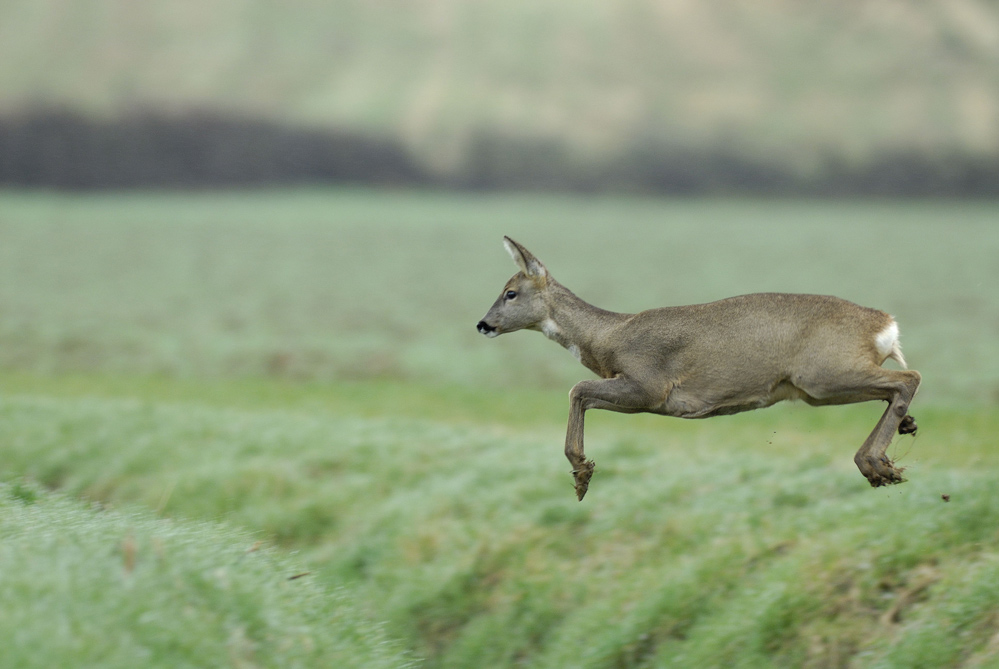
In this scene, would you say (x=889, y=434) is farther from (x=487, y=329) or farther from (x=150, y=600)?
(x=150, y=600)

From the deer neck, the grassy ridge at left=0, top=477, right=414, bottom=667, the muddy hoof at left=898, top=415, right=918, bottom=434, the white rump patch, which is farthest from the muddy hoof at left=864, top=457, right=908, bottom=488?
the grassy ridge at left=0, top=477, right=414, bottom=667

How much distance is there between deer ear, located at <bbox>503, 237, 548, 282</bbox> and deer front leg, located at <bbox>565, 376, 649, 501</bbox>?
1226 millimetres

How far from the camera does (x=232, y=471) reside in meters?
23.2

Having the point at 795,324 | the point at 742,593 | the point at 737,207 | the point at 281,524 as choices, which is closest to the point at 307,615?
the point at 795,324

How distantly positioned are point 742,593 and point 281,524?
9437 mm

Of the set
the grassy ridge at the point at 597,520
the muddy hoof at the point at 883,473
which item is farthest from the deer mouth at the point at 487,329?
the grassy ridge at the point at 597,520

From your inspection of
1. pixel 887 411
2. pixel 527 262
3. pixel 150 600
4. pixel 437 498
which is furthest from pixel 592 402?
pixel 437 498

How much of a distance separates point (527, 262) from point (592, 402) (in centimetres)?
142

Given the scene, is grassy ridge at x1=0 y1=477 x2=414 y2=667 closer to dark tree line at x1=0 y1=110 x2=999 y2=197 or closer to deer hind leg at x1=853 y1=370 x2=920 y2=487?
deer hind leg at x1=853 y1=370 x2=920 y2=487

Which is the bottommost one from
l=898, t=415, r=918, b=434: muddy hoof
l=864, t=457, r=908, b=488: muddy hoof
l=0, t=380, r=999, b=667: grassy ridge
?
l=0, t=380, r=999, b=667: grassy ridge

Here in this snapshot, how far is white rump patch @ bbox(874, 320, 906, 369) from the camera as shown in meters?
8.23

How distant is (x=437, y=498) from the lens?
20.9 metres

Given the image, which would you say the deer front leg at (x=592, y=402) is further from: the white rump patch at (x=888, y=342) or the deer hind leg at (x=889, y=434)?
the white rump patch at (x=888, y=342)

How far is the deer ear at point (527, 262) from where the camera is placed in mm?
9094
